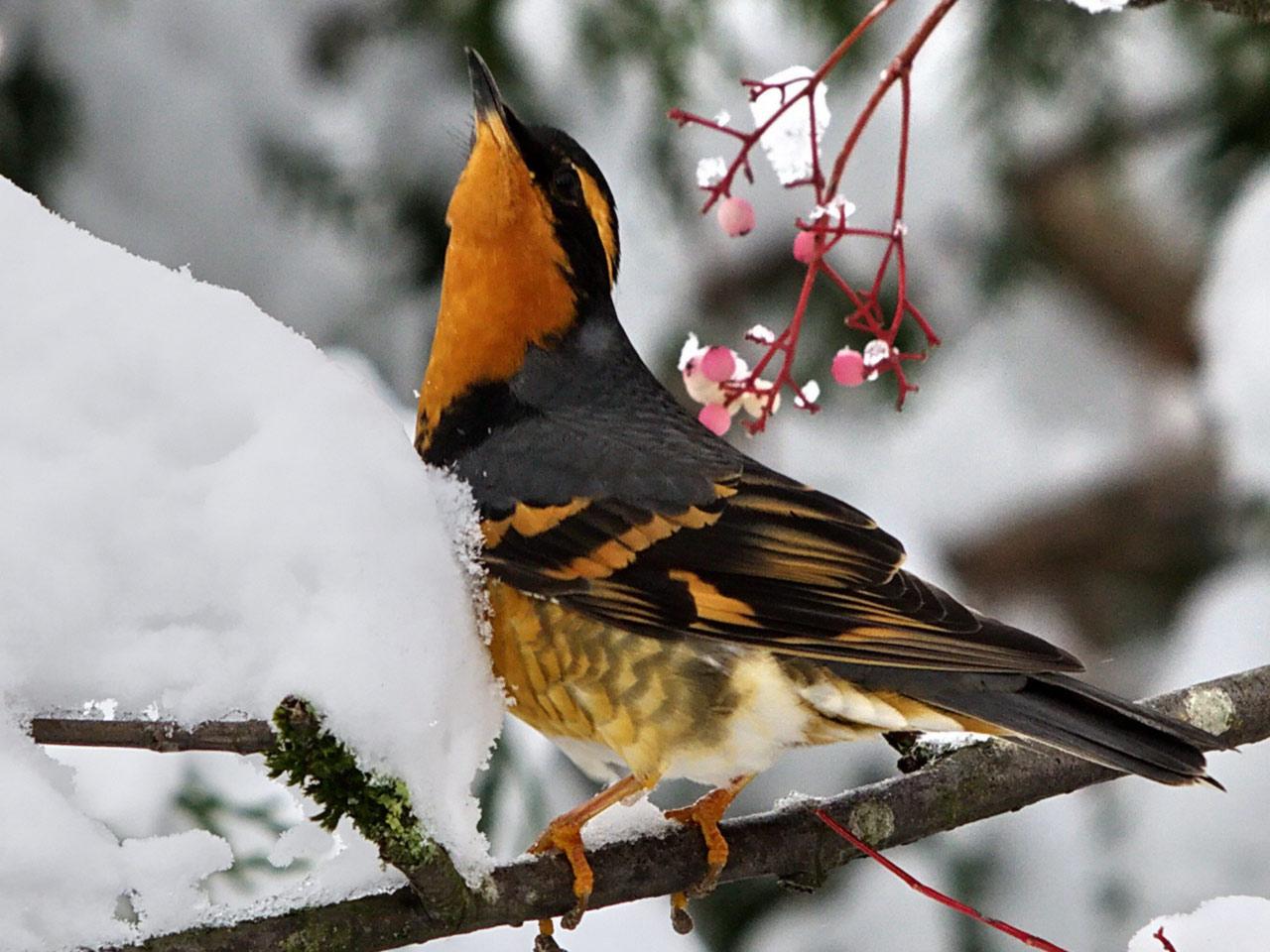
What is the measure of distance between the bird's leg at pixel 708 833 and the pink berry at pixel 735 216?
74 cm

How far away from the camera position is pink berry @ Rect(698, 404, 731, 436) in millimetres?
2393

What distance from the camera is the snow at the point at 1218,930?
1.96 meters

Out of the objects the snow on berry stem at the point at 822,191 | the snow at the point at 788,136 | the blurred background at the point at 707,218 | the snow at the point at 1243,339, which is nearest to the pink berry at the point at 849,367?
the snow on berry stem at the point at 822,191

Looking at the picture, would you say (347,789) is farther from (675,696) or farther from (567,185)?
(567,185)

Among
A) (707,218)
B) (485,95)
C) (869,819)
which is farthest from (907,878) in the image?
(707,218)

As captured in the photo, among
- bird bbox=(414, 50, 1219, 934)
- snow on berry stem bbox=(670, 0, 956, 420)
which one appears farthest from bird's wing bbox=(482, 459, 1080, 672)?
snow on berry stem bbox=(670, 0, 956, 420)

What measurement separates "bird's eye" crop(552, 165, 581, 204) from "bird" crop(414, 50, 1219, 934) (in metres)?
0.10

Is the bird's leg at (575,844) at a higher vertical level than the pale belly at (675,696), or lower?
lower

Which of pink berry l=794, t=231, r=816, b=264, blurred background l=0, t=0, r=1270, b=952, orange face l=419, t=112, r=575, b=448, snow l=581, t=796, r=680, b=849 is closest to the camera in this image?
snow l=581, t=796, r=680, b=849

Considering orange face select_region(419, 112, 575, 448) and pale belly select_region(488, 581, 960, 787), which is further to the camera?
orange face select_region(419, 112, 575, 448)

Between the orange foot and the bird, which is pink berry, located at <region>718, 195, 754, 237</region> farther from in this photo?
the orange foot

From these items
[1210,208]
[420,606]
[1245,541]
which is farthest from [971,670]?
[1210,208]

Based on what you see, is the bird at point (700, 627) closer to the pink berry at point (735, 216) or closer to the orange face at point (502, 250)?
the orange face at point (502, 250)

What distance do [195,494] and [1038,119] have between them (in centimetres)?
414
